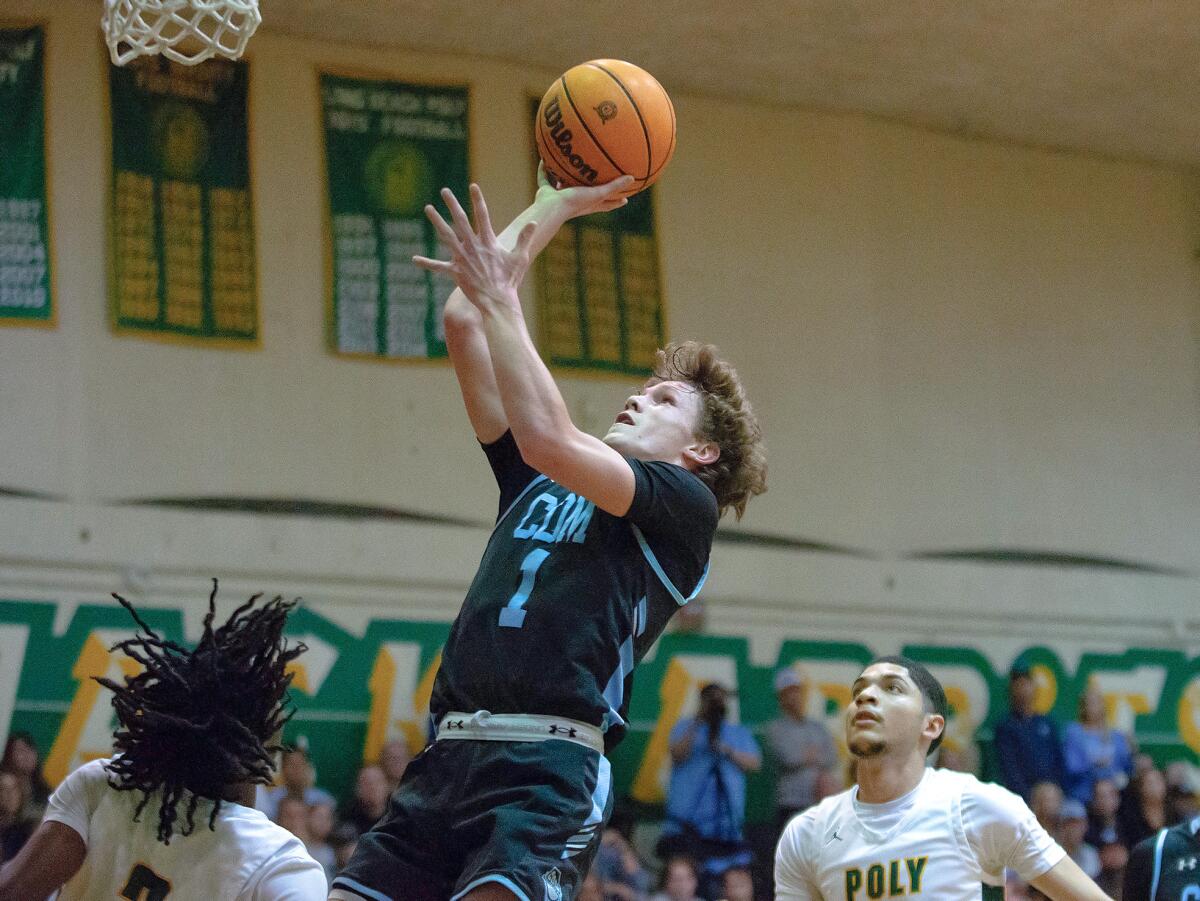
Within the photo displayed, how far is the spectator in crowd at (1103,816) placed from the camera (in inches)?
424

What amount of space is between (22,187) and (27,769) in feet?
11.7

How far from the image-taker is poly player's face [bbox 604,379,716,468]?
3740 mm

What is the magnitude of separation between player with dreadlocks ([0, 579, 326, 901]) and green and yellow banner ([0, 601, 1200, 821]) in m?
6.34

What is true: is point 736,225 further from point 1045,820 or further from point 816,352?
point 1045,820

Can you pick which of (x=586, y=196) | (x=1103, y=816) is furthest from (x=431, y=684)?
(x=586, y=196)

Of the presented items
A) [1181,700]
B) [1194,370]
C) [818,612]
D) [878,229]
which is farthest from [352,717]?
[1194,370]

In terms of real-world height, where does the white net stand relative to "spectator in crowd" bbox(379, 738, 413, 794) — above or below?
above

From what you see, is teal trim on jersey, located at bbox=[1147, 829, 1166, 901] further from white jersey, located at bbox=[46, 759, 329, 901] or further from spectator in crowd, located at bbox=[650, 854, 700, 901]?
spectator in crowd, located at bbox=[650, 854, 700, 901]

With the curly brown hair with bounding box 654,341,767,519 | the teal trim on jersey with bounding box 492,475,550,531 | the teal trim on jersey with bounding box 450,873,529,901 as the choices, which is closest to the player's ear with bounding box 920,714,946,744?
the curly brown hair with bounding box 654,341,767,519

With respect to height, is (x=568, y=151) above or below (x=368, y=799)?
above

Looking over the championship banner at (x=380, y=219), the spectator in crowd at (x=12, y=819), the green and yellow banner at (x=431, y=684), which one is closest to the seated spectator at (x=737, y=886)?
the green and yellow banner at (x=431, y=684)

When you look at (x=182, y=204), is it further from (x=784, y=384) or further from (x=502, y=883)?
(x=502, y=883)

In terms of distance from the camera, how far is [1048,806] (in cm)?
1048

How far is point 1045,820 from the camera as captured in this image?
10461 mm
